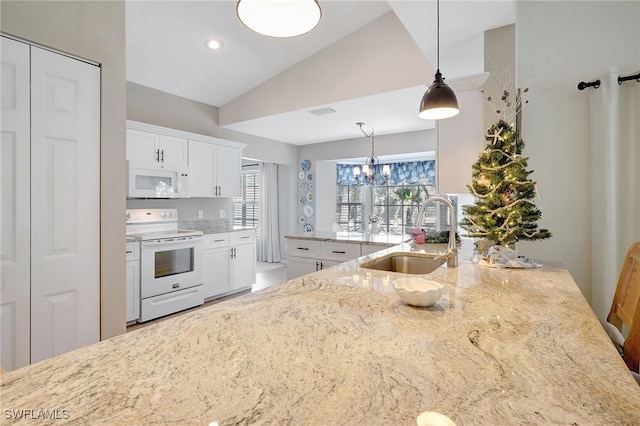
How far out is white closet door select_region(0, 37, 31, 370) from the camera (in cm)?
155

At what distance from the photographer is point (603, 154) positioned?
2117 millimetres

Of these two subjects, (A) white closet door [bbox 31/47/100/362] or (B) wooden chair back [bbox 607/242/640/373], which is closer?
(B) wooden chair back [bbox 607/242/640/373]

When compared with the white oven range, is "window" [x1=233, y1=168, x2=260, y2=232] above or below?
above

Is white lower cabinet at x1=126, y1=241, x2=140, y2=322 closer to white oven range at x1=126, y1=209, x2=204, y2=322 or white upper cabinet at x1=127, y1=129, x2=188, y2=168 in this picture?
white oven range at x1=126, y1=209, x2=204, y2=322

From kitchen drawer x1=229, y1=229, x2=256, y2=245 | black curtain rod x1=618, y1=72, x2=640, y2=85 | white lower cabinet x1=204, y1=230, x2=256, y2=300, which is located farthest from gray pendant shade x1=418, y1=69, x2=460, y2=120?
kitchen drawer x1=229, y1=229, x2=256, y2=245

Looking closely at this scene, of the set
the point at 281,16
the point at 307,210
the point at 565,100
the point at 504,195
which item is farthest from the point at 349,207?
the point at 281,16

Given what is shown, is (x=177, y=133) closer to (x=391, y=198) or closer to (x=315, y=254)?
(x=315, y=254)

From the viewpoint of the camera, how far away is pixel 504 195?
1.73m

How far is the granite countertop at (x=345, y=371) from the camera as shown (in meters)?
0.54

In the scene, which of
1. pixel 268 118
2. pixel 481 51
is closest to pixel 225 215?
pixel 268 118

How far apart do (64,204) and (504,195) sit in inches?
96.0

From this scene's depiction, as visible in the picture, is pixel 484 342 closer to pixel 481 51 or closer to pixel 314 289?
pixel 314 289

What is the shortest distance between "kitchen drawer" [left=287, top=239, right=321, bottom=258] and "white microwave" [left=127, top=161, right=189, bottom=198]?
1.67 metres

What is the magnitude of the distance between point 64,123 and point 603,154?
3331 mm
